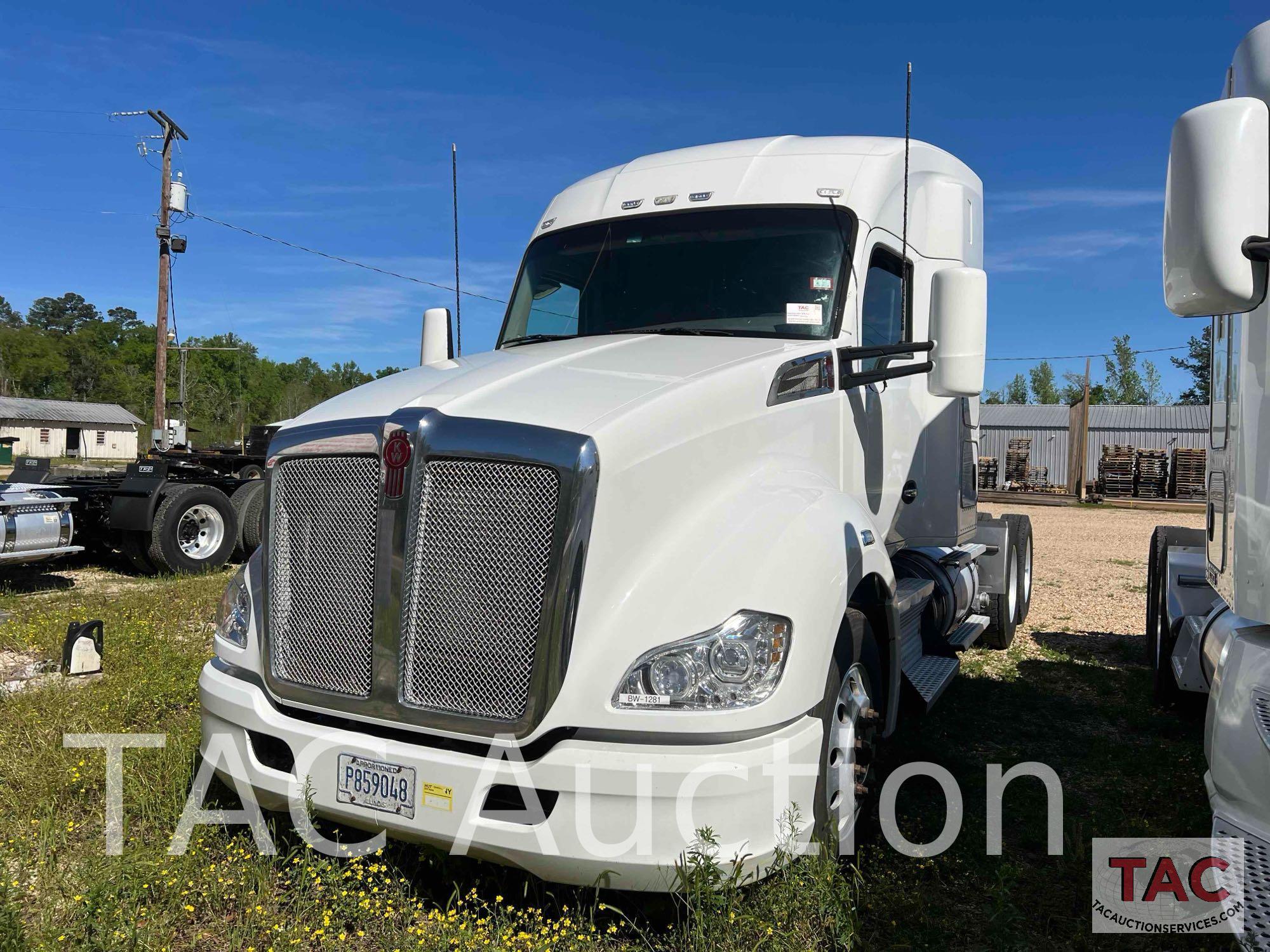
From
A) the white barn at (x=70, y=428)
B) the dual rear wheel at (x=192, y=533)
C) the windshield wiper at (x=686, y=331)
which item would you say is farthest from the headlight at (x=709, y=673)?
the white barn at (x=70, y=428)

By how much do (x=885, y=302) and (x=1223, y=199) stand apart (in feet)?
8.37

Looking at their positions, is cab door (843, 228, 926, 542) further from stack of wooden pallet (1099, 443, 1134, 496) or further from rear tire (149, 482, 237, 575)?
stack of wooden pallet (1099, 443, 1134, 496)

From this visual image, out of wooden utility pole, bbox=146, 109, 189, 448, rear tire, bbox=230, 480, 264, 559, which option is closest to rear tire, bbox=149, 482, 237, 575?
rear tire, bbox=230, 480, 264, 559

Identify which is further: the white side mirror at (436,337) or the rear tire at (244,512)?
the rear tire at (244,512)

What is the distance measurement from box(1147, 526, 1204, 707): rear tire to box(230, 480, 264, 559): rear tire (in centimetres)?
982

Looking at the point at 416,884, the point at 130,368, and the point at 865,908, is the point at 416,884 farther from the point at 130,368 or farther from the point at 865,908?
the point at 130,368

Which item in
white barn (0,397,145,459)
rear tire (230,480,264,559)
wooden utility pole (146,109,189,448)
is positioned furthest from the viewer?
white barn (0,397,145,459)

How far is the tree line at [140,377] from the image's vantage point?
93250 mm

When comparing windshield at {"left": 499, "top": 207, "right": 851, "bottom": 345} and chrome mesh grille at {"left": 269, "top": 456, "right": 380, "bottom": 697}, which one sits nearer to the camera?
chrome mesh grille at {"left": 269, "top": 456, "right": 380, "bottom": 697}

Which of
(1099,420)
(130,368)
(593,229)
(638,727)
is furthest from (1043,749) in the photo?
(130,368)

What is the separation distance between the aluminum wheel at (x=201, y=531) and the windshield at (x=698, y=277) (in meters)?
7.48

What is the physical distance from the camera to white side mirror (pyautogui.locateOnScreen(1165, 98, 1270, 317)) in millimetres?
2367

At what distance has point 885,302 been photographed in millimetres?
4898

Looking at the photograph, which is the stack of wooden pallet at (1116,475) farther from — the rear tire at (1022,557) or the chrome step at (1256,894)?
the chrome step at (1256,894)
